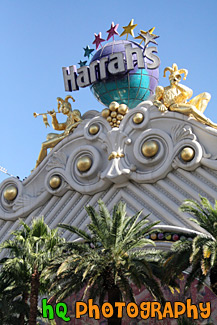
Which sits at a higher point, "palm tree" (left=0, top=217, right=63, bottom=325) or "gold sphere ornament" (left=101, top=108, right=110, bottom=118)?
"gold sphere ornament" (left=101, top=108, right=110, bottom=118)

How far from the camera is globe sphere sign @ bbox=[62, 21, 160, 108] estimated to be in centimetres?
3581

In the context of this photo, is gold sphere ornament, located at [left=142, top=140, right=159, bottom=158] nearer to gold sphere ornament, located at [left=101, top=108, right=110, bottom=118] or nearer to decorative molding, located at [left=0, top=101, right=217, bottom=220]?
decorative molding, located at [left=0, top=101, right=217, bottom=220]

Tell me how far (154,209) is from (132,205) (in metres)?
Answer: 1.22

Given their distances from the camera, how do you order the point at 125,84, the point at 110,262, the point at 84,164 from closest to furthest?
the point at 110,262
the point at 84,164
the point at 125,84

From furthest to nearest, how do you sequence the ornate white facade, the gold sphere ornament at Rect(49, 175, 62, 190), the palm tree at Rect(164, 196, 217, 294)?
the gold sphere ornament at Rect(49, 175, 62, 190) < the ornate white facade < the palm tree at Rect(164, 196, 217, 294)

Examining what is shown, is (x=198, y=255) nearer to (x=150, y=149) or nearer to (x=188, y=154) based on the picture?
(x=188, y=154)

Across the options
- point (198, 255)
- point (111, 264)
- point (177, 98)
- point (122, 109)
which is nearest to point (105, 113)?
point (122, 109)

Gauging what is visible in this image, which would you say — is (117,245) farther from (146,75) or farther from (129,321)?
(146,75)

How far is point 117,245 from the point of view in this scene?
25.9 meters

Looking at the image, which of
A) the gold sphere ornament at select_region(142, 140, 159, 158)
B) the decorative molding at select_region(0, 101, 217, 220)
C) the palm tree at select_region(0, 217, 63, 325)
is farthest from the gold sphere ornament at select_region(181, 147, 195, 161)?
the palm tree at select_region(0, 217, 63, 325)

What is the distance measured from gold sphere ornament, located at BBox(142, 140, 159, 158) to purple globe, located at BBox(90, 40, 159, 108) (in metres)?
5.75

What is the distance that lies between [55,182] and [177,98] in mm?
7538

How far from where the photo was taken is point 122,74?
36062 millimetres

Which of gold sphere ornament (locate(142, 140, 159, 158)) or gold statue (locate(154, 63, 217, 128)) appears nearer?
gold sphere ornament (locate(142, 140, 159, 158))
